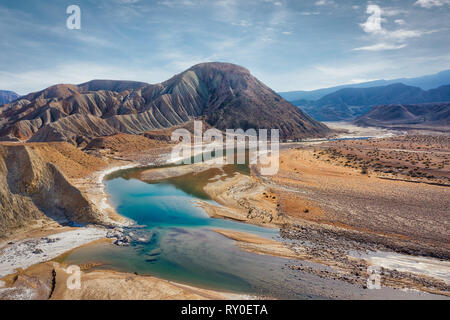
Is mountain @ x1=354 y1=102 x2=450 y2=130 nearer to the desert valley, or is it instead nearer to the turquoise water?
the desert valley

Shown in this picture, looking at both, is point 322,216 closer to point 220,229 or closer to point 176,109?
point 220,229

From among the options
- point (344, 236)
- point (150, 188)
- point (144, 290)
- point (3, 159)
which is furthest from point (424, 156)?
point (3, 159)

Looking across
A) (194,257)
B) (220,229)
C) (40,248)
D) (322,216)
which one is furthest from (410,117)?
(40,248)

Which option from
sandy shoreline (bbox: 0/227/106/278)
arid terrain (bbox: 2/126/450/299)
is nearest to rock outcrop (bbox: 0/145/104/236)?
arid terrain (bbox: 2/126/450/299)

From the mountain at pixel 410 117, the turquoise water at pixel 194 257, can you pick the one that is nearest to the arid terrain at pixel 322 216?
the turquoise water at pixel 194 257
